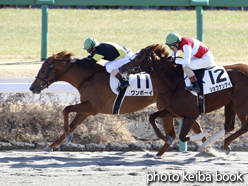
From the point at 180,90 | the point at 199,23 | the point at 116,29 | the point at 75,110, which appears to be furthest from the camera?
the point at 116,29

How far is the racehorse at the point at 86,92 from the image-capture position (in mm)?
6707

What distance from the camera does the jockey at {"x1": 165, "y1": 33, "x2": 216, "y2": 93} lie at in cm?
616

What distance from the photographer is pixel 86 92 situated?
22.4ft

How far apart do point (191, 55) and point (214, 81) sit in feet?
1.78

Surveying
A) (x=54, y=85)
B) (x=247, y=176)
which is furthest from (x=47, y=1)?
(x=247, y=176)

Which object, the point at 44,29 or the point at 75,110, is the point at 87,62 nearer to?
the point at 75,110

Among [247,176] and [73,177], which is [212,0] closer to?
[247,176]

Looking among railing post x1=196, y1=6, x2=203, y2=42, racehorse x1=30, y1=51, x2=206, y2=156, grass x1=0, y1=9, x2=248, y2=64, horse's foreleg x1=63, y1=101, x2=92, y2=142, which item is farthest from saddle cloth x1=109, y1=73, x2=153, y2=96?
grass x1=0, y1=9, x2=248, y2=64

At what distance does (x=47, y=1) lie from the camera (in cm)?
1083

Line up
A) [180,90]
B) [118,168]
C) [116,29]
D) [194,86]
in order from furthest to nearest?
[116,29] → [180,90] → [194,86] → [118,168]

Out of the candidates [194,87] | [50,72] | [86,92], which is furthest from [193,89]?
[50,72]

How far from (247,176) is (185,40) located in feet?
7.27

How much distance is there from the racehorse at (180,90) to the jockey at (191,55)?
0.65 ft

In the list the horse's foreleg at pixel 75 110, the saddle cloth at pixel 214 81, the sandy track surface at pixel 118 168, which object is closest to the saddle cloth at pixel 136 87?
the horse's foreleg at pixel 75 110
